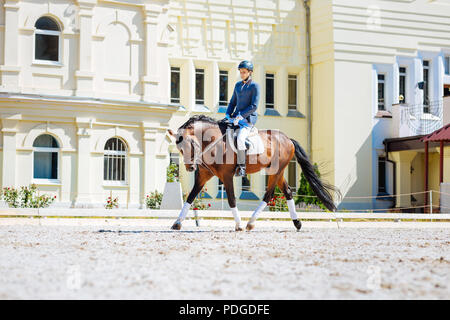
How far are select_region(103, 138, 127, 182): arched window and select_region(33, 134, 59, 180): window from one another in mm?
1777

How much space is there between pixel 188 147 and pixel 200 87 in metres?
16.3

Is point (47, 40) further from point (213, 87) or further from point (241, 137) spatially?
point (241, 137)

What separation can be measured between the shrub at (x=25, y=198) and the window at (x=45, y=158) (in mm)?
→ 1151

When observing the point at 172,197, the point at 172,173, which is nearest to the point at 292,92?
the point at 172,173

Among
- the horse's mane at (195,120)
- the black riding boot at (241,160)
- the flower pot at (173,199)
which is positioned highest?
the horse's mane at (195,120)

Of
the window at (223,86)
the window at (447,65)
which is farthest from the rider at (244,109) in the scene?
the window at (447,65)

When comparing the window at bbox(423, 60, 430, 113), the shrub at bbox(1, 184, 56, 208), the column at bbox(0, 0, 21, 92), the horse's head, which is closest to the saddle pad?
the horse's head

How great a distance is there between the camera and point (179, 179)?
87.7 ft

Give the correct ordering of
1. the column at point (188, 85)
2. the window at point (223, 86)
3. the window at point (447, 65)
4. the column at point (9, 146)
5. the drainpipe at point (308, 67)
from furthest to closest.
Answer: the window at point (447, 65)
the drainpipe at point (308, 67)
the window at point (223, 86)
the column at point (188, 85)
the column at point (9, 146)

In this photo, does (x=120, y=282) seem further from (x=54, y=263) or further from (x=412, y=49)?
(x=412, y=49)

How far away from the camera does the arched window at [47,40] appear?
78.7 feet

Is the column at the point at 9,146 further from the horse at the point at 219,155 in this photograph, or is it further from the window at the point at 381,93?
the window at the point at 381,93

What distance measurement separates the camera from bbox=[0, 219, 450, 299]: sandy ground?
5867 mm

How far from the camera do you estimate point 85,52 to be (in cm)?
2406
